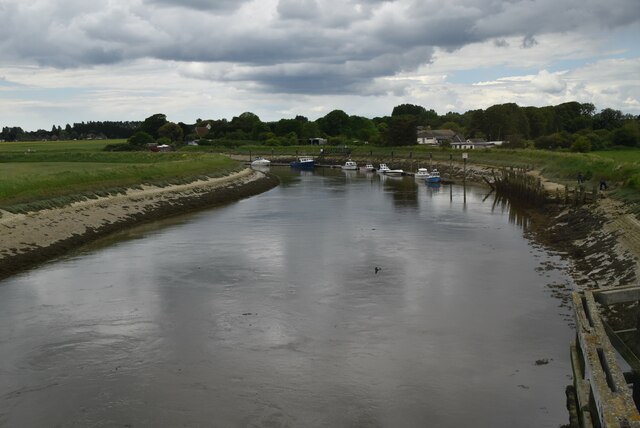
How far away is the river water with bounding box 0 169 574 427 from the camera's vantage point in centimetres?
1562

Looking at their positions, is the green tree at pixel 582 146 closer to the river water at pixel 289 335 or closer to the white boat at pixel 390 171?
the white boat at pixel 390 171

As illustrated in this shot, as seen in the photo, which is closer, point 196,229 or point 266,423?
point 266,423

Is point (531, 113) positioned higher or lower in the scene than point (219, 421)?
A: higher

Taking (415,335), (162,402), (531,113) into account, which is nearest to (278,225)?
(415,335)

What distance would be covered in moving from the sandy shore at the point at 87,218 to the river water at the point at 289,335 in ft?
5.41

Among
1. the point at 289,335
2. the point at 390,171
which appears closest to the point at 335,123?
the point at 390,171

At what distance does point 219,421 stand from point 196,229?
98.7 feet

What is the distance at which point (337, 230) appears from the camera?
4250 centimetres

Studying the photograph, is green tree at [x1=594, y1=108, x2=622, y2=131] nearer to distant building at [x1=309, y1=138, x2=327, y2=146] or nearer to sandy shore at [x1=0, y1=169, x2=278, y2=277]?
distant building at [x1=309, y1=138, x2=327, y2=146]

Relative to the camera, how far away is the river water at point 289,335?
51.3 feet

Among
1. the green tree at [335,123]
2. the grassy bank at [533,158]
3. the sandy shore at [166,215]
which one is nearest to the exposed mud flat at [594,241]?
the sandy shore at [166,215]

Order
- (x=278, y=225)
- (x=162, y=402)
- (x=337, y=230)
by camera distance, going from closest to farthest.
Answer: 1. (x=162, y=402)
2. (x=337, y=230)
3. (x=278, y=225)

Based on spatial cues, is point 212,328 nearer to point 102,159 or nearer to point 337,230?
point 337,230

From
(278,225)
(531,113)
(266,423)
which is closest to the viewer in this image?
(266,423)
